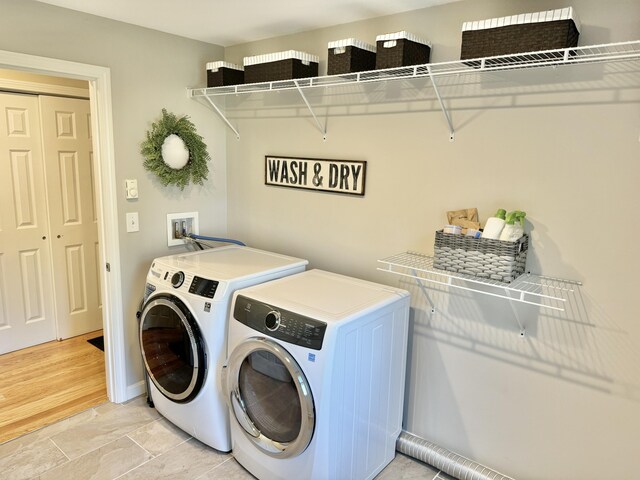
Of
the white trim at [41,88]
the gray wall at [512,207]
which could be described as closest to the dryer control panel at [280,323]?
the gray wall at [512,207]

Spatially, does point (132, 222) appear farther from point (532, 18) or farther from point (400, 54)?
point (532, 18)

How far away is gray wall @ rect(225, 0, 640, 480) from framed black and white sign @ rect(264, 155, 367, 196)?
0.05m

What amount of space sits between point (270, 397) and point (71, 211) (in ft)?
8.11

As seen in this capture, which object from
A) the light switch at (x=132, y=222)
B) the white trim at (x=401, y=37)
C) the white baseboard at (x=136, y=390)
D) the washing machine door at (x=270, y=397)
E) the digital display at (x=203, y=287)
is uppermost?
the white trim at (x=401, y=37)

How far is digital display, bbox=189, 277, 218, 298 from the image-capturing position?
214 cm

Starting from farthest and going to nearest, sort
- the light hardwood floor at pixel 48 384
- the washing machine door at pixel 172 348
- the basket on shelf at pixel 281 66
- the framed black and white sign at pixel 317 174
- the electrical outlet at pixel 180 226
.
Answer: the electrical outlet at pixel 180 226
the light hardwood floor at pixel 48 384
the framed black and white sign at pixel 317 174
the basket on shelf at pixel 281 66
the washing machine door at pixel 172 348

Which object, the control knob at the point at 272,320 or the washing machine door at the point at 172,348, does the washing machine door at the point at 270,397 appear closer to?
the control knob at the point at 272,320

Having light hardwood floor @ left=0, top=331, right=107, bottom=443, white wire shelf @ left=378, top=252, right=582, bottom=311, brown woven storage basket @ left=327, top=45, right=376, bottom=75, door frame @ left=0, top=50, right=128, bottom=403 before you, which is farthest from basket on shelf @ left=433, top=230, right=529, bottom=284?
light hardwood floor @ left=0, top=331, right=107, bottom=443

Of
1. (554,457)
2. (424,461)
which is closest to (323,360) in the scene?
(424,461)

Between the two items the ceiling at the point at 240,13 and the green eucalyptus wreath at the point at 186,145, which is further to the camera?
the green eucalyptus wreath at the point at 186,145

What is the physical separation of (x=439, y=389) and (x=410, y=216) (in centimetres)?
88

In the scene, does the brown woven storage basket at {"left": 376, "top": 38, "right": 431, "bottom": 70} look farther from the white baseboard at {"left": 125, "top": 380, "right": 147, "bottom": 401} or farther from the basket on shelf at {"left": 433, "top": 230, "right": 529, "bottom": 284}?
the white baseboard at {"left": 125, "top": 380, "right": 147, "bottom": 401}

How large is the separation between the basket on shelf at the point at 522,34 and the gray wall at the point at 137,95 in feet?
5.90

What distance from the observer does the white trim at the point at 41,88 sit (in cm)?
307
